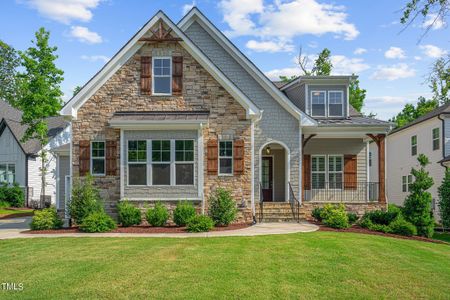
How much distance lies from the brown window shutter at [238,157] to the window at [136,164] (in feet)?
11.1

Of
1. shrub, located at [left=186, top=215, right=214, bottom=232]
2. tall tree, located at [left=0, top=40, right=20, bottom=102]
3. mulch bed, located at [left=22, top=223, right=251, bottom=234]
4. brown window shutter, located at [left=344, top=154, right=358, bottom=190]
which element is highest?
tall tree, located at [left=0, top=40, right=20, bottom=102]

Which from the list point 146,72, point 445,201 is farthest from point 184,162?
point 445,201

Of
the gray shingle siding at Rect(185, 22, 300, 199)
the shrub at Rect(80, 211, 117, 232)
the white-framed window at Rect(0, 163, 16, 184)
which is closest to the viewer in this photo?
the shrub at Rect(80, 211, 117, 232)

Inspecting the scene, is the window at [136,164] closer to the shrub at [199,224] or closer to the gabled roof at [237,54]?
→ the shrub at [199,224]

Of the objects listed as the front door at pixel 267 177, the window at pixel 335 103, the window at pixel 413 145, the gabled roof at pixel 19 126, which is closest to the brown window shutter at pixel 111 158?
the front door at pixel 267 177

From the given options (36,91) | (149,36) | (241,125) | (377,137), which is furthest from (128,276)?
(36,91)

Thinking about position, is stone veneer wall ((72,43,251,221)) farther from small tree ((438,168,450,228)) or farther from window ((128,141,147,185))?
small tree ((438,168,450,228))

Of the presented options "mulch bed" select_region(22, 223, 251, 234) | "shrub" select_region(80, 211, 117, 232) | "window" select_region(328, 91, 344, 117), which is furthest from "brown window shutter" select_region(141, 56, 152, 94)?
"window" select_region(328, 91, 344, 117)

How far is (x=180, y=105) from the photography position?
16375mm

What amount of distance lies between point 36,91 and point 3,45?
33.5m

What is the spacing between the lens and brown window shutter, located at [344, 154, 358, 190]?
20.0 metres

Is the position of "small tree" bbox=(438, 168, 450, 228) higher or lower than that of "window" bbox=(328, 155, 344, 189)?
lower

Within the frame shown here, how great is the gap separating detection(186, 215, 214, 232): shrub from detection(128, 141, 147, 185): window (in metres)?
2.71

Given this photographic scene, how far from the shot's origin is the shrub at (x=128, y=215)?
49.6ft
